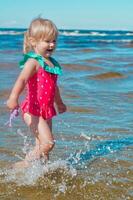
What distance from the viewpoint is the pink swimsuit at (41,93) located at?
4566 millimetres

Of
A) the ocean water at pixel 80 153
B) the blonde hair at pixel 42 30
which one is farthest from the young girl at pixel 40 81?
the ocean water at pixel 80 153

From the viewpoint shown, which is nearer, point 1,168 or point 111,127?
point 1,168

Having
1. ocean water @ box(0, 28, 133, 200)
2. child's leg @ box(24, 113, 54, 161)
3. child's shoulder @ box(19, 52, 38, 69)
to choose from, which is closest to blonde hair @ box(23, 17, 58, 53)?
child's shoulder @ box(19, 52, 38, 69)

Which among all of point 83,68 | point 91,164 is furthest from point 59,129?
point 83,68

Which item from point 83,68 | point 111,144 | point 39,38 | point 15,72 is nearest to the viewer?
point 39,38

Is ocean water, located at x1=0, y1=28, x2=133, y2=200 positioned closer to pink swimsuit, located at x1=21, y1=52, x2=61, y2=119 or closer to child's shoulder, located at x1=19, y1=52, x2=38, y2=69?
pink swimsuit, located at x1=21, y1=52, x2=61, y2=119

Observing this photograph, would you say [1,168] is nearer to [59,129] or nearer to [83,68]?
[59,129]

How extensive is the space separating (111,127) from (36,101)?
1.94m

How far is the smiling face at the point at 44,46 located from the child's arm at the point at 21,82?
0.49 ft

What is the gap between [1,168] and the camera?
15.3ft

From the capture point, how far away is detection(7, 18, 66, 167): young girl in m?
4.53

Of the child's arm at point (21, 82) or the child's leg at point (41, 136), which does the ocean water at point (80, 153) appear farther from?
the child's arm at point (21, 82)

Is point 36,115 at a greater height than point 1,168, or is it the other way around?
point 36,115

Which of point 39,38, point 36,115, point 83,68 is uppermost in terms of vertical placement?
point 39,38
